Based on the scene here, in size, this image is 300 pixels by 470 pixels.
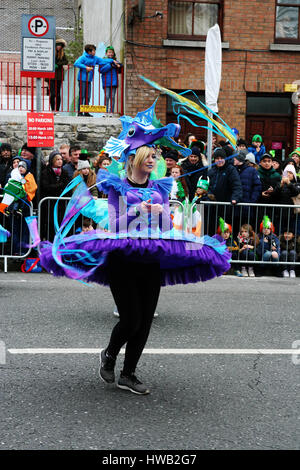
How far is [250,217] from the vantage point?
1143 cm

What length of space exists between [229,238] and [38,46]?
14.6ft

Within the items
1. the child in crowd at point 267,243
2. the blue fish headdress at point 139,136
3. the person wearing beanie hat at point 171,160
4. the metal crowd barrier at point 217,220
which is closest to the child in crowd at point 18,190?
the metal crowd barrier at point 217,220

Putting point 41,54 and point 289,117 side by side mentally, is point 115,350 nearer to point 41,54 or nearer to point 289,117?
point 41,54

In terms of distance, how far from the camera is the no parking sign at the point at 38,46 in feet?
38.3

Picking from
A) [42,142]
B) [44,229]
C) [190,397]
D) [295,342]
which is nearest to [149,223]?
[190,397]

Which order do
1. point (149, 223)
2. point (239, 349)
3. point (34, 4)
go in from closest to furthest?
point (149, 223)
point (239, 349)
point (34, 4)

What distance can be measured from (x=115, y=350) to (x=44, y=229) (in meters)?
6.38

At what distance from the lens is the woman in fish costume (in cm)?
462

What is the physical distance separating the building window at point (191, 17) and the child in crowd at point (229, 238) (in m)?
8.22

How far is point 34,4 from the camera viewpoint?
1473 inches

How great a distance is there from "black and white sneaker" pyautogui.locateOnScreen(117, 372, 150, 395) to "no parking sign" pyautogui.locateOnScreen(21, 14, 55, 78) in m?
7.78

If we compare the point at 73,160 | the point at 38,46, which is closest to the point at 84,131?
the point at 73,160

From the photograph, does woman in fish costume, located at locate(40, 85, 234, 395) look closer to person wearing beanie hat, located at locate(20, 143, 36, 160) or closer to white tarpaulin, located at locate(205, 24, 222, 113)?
person wearing beanie hat, located at locate(20, 143, 36, 160)

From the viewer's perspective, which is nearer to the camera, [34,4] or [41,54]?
[41,54]
